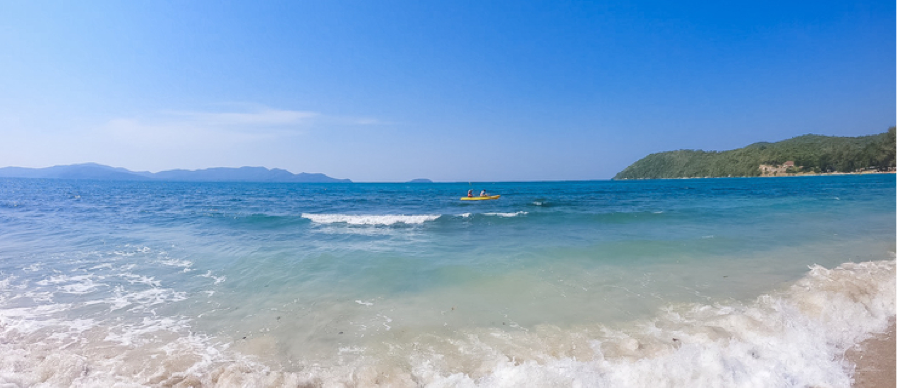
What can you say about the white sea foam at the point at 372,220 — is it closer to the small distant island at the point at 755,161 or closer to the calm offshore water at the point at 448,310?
the calm offshore water at the point at 448,310

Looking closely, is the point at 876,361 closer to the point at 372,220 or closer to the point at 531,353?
the point at 531,353

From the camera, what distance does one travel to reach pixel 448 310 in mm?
Result: 6281

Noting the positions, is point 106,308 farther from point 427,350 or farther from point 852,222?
point 852,222

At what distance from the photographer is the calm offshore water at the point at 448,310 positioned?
4.12m

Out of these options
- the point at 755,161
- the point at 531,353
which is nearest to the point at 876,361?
the point at 531,353

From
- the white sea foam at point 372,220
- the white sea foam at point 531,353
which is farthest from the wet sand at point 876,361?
the white sea foam at point 372,220

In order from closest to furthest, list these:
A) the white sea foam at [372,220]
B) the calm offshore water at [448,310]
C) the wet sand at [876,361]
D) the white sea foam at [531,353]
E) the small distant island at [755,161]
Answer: the wet sand at [876,361] < the white sea foam at [531,353] < the calm offshore water at [448,310] < the white sea foam at [372,220] < the small distant island at [755,161]

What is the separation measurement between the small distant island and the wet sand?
160 feet

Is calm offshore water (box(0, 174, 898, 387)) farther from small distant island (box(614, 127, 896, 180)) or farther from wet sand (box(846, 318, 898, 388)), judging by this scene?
small distant island (box(614, 127, 896, 180))

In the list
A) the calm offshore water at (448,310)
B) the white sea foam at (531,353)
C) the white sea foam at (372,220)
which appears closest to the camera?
the white sea foam at (531,353)

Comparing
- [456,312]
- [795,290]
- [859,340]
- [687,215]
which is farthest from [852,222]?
[456,312]

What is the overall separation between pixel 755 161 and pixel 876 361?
133 m

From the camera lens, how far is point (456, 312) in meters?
6.17

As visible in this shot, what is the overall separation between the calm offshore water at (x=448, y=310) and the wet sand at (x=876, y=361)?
151 millimetres
